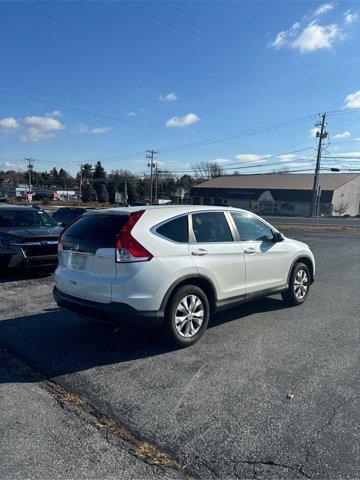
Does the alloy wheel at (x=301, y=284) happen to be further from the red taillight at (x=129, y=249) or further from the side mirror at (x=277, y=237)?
the red taillight at (x=129, y=249)

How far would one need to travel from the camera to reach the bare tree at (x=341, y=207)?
68256 millimetres

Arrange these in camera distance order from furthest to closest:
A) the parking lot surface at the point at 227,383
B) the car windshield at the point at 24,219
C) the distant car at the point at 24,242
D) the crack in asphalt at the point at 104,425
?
the car windshield at the point at 24,219 < the distant car at the point at 24,242 < the parking lot surface at the point at 227,383 < the crack in asphalt at the point at 104,425

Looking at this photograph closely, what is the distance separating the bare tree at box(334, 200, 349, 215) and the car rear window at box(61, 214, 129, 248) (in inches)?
2704

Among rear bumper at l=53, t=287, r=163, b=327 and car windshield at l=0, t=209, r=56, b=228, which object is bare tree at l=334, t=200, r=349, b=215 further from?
rear bumper at l=53, t=287, r=163, b=327

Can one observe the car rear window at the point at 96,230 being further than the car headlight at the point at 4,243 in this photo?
No

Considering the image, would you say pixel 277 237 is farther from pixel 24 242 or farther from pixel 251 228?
pixel 24 242

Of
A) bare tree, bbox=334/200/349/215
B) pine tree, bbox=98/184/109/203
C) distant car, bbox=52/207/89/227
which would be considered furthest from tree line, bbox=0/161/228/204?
distant car, bbox=52/207/89/227

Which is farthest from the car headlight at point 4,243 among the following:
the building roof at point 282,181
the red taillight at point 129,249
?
the building roof at point 282,181

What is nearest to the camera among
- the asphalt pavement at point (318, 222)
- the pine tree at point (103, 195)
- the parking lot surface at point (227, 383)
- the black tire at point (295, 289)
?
the parking lot surface at point (227, 383)

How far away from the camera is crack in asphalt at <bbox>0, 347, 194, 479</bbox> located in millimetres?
2777

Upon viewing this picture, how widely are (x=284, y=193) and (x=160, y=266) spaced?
69.2 metres

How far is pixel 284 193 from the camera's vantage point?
70.6 m

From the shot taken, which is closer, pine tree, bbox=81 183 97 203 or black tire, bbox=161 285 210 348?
black tire, bbox=161 285 210 348

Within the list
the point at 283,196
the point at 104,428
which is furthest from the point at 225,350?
the point at 283,196
